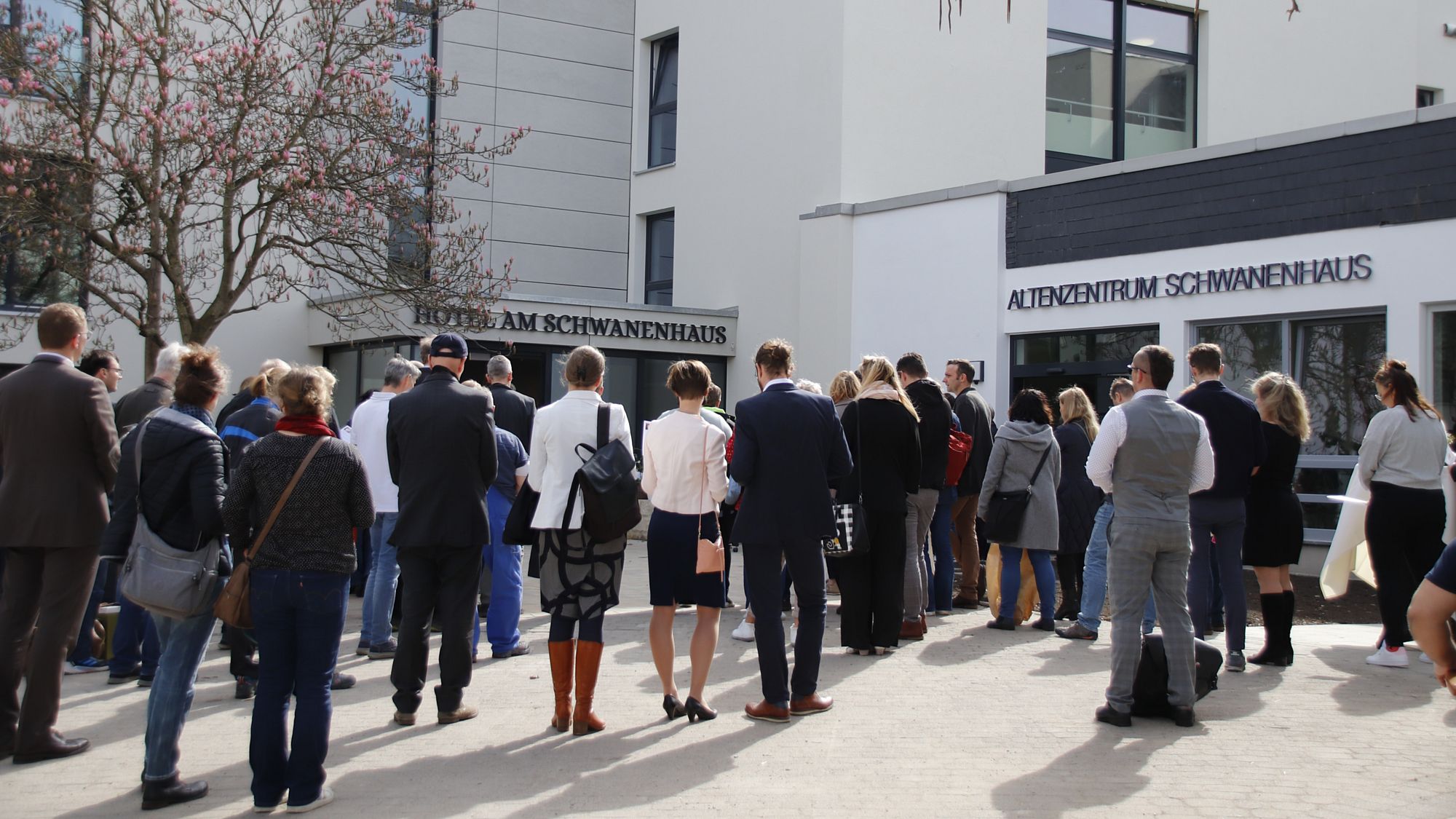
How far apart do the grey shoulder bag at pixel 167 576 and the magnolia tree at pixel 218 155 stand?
722 cm

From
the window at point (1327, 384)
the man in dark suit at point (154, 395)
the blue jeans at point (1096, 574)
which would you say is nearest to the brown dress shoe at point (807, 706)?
the blue jeans at point (1096, 574)

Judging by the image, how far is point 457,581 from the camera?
6.12 metres

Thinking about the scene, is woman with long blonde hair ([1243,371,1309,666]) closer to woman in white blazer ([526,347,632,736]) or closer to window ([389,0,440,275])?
woman in white blazer ([526,347,632,736])

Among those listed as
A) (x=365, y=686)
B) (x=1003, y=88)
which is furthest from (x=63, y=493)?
(x=1003, y=88)

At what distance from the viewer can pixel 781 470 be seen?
624 centimetres

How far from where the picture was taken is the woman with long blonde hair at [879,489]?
7695 mm

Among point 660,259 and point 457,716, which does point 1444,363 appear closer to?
point 457,716

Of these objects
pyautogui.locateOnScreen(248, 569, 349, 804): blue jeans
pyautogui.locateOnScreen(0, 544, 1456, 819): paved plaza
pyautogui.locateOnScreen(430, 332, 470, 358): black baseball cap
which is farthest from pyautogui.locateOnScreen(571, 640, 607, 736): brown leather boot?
pyautogui.locateOnScreen(430, 332, 470, 358): black baseball cap

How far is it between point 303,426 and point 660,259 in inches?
737

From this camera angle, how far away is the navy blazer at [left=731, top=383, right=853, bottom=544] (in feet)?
20.4

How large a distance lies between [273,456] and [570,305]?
1445 cm

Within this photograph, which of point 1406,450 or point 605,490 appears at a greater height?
point 1406,450

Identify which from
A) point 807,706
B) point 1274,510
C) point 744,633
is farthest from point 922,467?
point 807,706

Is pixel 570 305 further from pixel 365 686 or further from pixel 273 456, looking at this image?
pixel 273 456
